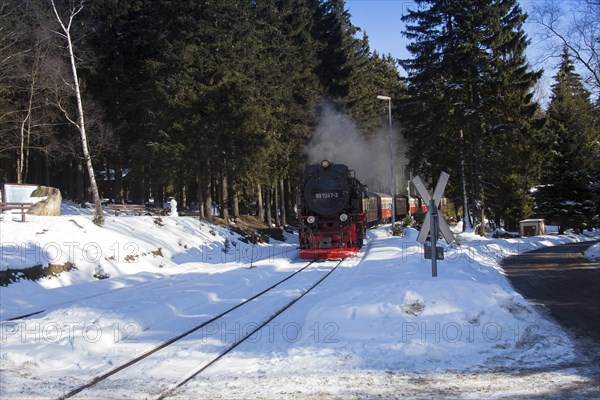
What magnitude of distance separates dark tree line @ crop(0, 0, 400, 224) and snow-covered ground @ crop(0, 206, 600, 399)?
1285cm

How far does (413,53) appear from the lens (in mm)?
30859

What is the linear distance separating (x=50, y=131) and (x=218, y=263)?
1602 centimetres

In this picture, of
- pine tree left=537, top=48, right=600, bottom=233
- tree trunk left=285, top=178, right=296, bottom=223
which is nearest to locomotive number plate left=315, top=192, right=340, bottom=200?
pine tree left=537, top=48, right=600, bottom=233

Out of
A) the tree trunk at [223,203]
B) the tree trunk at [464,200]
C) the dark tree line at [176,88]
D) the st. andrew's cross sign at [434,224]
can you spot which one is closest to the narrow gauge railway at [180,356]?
the st. andrew's cross sign at [434,224]

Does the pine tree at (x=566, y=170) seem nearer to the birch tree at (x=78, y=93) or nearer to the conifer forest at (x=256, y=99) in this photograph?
the conifer forest at (x=256, y=99)

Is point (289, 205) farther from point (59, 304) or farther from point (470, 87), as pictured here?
point (59, 304)

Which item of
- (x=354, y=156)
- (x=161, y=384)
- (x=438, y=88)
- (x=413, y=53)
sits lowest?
(x=161, y=384)

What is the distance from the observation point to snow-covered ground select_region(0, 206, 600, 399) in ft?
18.1

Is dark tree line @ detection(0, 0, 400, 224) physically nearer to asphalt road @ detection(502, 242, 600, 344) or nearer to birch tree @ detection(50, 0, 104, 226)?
birch tree @ detection(50, 0, 104, 226)

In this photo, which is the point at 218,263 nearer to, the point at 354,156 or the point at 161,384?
the point at 161,384

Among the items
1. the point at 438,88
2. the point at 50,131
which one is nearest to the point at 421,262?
the point at 438,88

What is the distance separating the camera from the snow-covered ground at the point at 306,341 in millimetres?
5512

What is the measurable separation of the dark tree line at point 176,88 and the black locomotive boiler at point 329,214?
25.5 feet

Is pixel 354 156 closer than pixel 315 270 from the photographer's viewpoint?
No
